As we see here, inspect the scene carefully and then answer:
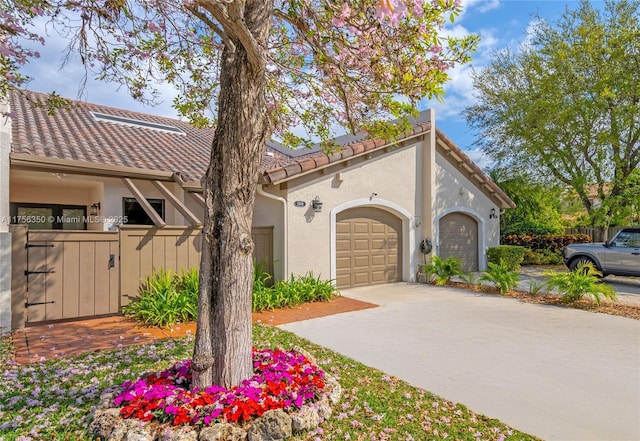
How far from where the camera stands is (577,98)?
531 inches

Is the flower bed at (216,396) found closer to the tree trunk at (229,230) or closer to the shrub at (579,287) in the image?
the tree trunk at (229,230)

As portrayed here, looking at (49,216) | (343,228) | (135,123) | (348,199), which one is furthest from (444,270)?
(49,216)

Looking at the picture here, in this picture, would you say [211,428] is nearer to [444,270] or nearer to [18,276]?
[18,276]

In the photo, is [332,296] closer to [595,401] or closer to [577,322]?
[577,322]

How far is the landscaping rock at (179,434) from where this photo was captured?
9.18 feet

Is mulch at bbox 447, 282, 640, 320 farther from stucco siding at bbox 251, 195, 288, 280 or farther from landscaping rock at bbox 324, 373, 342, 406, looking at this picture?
landscaping rock at bbox 324, 373, 342, 406

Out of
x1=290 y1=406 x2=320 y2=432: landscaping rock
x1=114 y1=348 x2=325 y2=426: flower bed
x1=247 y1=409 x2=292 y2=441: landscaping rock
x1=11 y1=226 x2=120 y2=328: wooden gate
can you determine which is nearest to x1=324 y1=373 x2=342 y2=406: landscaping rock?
x1=114 y1=348 x2=325 y2=426: flower bed

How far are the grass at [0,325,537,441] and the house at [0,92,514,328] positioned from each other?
2.17 meters

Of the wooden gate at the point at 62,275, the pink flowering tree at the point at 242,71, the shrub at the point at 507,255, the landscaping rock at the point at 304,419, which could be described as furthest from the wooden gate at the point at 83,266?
the shrub at the point at 507,255

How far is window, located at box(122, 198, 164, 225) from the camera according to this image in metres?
10.1

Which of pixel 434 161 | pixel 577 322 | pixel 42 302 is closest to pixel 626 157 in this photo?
pixel 434 161

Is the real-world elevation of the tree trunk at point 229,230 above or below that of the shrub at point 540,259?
above

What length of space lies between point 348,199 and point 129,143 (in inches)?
275

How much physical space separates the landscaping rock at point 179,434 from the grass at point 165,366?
32.2 inches
